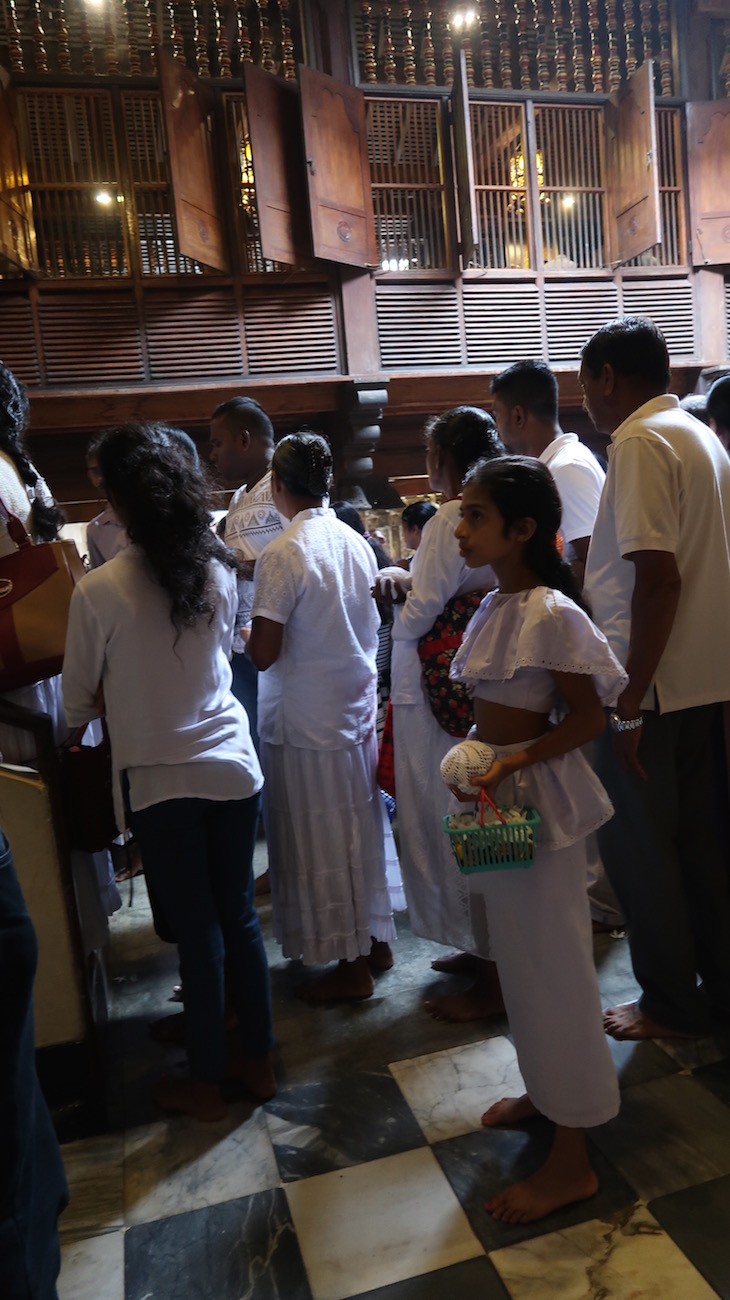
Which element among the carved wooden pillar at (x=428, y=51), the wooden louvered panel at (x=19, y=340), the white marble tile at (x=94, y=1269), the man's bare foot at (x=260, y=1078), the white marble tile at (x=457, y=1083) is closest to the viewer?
the white marble tile at (x=94, y=1269)

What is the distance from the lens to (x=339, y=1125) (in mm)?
1997

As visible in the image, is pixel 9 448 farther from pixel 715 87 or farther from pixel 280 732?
pixel 715 87

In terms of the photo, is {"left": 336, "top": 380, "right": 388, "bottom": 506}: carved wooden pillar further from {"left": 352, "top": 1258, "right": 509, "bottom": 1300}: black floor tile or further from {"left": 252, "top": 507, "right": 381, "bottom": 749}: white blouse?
{"left": 352, "top": 1258, "right": 509, "bottom": 1300}: black floor tile

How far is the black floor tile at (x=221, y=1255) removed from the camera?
5.18 ft

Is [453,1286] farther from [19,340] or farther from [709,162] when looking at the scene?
[709,162]

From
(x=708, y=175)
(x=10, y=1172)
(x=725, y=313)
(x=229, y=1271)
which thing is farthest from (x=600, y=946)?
(x=708, y=175)

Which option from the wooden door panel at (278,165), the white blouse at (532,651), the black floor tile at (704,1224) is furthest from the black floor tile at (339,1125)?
the wooden door panel at (278,165)

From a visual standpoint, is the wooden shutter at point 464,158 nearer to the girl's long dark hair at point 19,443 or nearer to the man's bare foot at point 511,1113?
the girl's long dark hair at point 19,443

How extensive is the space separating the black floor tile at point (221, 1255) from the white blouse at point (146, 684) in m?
0.81

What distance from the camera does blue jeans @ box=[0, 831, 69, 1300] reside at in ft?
2.88

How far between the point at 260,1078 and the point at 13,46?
5337 mm

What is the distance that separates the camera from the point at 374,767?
A: 8.41 ft

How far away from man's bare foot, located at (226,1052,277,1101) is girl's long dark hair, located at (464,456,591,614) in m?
1.34

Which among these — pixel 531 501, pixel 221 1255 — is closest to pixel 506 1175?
pixel 221 1255
